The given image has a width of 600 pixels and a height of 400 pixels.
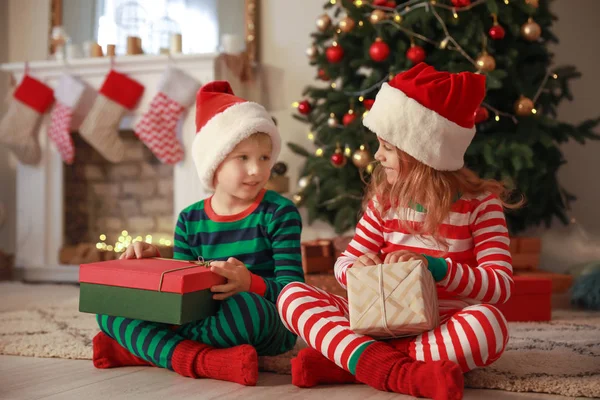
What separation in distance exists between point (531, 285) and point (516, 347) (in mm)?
552

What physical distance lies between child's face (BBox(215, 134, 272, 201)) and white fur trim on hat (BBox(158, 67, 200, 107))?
64.4 inches

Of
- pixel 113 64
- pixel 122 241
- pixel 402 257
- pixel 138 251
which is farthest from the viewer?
Result: pixel 122 241

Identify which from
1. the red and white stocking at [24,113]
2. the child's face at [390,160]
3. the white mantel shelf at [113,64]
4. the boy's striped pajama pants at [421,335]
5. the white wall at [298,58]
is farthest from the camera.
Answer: the red and white stocking at [24,113]

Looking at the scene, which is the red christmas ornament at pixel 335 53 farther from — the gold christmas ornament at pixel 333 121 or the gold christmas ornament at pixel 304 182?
the gold christmas ornament at pixel 304 182

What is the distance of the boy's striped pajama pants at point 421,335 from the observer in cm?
127

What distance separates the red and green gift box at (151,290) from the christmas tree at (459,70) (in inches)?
50.8

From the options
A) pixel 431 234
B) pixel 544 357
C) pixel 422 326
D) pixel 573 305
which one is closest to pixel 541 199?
pixel 573 305

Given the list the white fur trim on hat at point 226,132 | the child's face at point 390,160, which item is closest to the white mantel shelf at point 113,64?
the white fur trim on hat at point 226,132

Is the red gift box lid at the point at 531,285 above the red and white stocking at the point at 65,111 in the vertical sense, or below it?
below

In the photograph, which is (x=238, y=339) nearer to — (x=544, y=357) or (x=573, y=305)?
(x=544, y=357)

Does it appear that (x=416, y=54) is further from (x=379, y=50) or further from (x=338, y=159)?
(x=338, y=159)

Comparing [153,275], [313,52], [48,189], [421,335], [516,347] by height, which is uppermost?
[313,52]

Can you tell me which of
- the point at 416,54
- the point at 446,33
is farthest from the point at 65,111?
the point at 446,33

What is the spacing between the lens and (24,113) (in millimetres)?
3518
